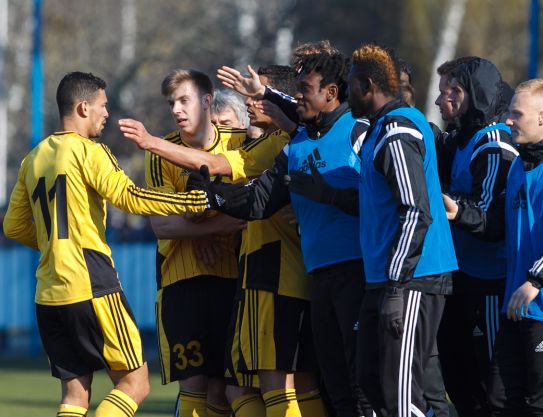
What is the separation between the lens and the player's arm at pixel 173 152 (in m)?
6.61

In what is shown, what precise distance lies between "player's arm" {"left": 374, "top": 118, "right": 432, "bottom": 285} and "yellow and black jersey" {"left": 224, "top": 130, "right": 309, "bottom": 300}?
3.92 ft

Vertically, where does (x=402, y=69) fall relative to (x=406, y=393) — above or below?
above

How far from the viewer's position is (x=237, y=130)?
7.80 meters

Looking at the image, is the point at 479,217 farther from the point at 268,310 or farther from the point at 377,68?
the point at 268,310

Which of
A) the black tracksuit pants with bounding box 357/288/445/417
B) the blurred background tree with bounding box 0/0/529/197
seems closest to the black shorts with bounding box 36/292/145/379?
the black tracksuit pants with bounding box 357/288/445/417

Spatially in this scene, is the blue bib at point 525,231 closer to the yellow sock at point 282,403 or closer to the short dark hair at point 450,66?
the short dark hair at point 450,66

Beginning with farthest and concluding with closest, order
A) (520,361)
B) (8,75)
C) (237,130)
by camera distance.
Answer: (8,75)
(237,130)
(520,361)

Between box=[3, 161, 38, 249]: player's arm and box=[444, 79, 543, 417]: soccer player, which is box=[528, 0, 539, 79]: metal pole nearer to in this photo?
box=[444, 79, 543, 417]: soccer player

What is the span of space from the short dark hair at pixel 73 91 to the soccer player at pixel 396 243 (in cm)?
166

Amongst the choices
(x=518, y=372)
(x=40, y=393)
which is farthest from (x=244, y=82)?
(x=40, y=393)

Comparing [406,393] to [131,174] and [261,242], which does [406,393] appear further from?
[131,174]

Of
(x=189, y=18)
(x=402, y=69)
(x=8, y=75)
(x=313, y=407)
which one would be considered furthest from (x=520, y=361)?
(x=8, y=75)

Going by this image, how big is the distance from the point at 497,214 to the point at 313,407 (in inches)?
62.9

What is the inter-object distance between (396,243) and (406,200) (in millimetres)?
223
